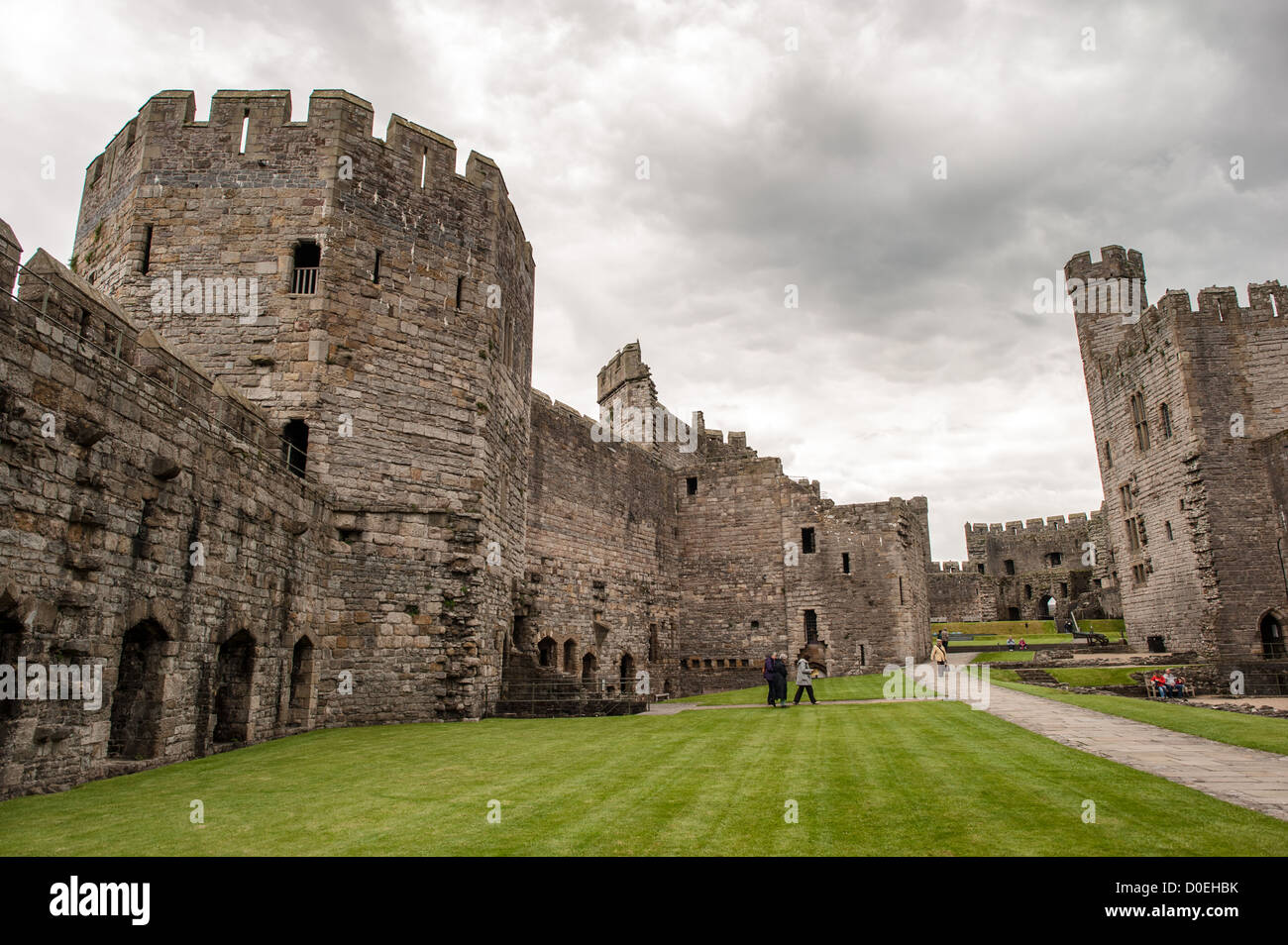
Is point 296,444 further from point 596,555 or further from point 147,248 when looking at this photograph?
point 596,555

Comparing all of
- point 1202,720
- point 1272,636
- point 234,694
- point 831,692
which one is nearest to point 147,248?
point 234,694

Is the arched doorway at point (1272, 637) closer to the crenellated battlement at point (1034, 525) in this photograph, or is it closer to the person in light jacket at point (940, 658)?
the person in light jacket at point (940, 658)

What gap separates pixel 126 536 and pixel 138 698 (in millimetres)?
2149

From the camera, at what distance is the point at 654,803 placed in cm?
654

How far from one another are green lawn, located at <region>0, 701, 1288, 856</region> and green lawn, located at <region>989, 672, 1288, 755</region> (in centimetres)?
267

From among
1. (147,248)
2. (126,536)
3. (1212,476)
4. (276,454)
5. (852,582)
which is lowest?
(126,536)

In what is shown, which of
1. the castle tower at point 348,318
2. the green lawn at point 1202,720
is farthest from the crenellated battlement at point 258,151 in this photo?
the green lawn at point 1202,720

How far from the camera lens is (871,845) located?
4988 mm

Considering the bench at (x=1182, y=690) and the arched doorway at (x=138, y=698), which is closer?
the arched doorway at (x=138, y=698)

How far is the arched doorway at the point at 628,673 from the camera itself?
88.5ft

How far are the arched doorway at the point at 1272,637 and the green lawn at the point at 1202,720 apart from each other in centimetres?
1092

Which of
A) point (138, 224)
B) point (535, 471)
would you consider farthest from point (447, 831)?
point (535, 471)

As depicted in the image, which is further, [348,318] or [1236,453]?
[1236,453]
